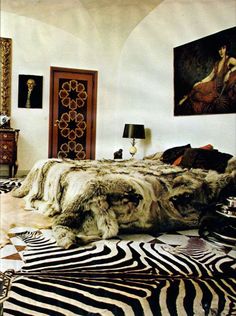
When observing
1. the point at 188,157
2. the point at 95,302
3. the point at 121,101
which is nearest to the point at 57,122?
the point at 121,101

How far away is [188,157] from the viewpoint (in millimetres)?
3463

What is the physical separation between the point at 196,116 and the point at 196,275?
7.94 feet

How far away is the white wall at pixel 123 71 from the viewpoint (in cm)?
421

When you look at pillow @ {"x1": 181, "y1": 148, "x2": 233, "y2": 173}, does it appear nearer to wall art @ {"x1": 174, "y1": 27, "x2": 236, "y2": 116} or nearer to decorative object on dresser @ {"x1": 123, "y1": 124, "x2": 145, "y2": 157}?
wall art @ {"x1": 174, "y1": 27, "x2": 236, "y2": 116}

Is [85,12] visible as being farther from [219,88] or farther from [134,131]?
[134,131]

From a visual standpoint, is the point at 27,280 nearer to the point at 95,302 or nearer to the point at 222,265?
the point at 95,302

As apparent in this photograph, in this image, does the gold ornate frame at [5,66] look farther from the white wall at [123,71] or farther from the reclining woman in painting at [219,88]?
the reclining woman in painting at [219,88]

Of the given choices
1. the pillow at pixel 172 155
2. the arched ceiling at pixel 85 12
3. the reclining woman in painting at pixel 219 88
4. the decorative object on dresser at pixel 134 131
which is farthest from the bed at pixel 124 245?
the arched ceiling at pixel 85 12

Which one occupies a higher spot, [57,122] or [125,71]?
[125,71]

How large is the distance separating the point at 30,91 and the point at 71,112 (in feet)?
2.07

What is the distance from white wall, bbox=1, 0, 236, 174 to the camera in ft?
13.8

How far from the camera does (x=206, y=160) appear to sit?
332cm

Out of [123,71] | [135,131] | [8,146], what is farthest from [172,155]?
[8,146]

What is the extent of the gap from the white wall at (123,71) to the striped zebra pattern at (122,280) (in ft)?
6.40
